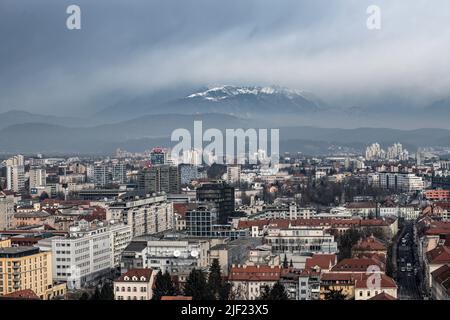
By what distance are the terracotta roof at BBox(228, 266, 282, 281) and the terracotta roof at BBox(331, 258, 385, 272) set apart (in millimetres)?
539

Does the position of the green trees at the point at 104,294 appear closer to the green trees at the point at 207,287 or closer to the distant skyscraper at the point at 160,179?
the green trees at the point at 207,287

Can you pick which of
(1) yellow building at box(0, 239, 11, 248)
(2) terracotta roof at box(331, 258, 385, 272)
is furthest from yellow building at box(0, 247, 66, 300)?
(2) terracotta roof at box(331, 258, 385, 272)

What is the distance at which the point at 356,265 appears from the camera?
6.62 m

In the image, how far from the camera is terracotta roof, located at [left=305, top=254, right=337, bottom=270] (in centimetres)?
678

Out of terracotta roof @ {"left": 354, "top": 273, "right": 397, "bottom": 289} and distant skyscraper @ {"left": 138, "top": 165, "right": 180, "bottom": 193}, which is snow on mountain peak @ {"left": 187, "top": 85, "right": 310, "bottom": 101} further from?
terracotta roof @ {"left": 354, "top": 273, "right": 397, "bottom": 289}

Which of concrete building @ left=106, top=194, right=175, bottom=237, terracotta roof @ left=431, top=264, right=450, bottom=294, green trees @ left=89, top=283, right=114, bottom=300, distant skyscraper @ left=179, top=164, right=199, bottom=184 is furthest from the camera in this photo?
distant skyscraper @ left=179, top=164, right=199, bottom=184

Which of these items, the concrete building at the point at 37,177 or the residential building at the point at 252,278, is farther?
the concrete building at the point at 37,177

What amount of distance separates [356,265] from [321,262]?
0.42 metres

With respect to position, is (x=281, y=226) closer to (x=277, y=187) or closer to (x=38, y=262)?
(x=38, y=262)

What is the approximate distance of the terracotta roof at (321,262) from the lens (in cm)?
678

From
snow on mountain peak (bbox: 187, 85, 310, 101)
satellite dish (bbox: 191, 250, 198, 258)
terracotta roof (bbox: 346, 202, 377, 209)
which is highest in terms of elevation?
snow on mountain peak (bbox: 187, 85, 310, 101)

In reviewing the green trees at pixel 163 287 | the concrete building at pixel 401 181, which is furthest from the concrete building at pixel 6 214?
the concrete building at pixel 401 181

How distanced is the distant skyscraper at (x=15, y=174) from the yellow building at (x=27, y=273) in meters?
11.0
